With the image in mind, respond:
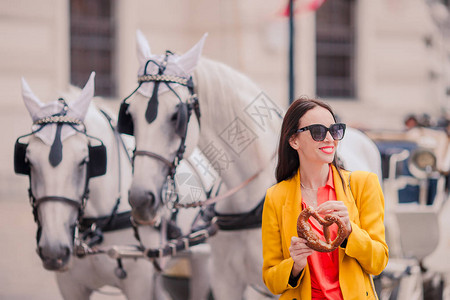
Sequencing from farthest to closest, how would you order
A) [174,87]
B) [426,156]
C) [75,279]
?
[426,156] → [75,279] → [174,87]

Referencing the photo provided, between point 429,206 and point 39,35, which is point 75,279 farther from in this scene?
point 39,35

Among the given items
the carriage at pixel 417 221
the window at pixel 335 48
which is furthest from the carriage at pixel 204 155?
the window at pixel 335 48

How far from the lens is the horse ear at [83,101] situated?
3.45 meters

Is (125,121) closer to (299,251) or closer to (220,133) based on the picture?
(220,133)

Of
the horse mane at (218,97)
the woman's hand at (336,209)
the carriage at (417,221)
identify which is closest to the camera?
the woman's hand at (336,209)

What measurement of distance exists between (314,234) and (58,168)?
63.1 inches

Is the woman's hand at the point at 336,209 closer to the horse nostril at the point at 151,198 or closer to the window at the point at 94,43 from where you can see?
the horse nostril at the point at 151,198

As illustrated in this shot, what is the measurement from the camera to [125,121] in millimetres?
3416

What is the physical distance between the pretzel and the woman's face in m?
0.22

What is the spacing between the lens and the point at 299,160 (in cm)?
243

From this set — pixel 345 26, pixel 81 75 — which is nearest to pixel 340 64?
pixel 345 26

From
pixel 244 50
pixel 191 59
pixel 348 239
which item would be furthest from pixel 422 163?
pixel 244 50

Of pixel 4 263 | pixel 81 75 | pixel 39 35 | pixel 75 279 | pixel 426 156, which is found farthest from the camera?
pixel 81 75

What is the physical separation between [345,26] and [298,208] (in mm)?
12325
